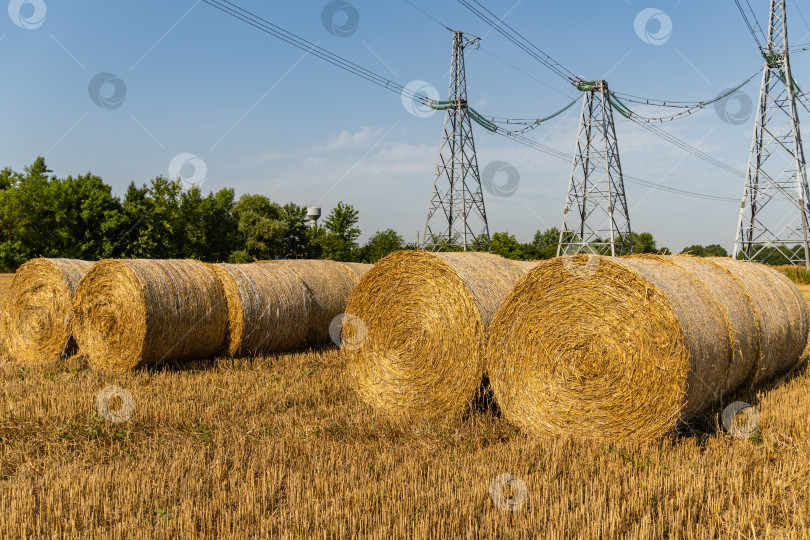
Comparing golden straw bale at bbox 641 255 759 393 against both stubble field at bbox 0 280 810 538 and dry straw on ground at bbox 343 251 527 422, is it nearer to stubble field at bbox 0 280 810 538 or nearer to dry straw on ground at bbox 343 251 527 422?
stubble field at bbox 0 280 810 538

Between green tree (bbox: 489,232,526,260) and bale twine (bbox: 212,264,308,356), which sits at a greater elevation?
green tree (bbox: 489,232,526,260)

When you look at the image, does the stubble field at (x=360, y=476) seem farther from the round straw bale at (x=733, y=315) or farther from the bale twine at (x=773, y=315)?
the bale twine at (x=773, y=315)

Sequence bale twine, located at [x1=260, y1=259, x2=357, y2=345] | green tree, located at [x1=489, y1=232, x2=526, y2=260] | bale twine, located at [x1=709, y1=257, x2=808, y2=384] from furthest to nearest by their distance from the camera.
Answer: green tree, located at [x1=489, y1=232, x2=526, y2=260], bale twine, located at [x1=260, y1=259, x2=357, y2=345], bale twine, located at [x1=709, y1=257, x2=808, y2=384]

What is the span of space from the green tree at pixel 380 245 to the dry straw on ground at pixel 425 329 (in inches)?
1272

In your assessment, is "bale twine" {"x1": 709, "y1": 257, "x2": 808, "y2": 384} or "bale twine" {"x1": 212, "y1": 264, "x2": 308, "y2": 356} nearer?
"bale twine" {"x1": 709, "y1": 257, "x2": 808, "y2": 384}

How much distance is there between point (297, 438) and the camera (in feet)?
17.4

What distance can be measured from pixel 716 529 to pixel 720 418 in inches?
98.8

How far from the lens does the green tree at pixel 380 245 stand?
41.0 meters

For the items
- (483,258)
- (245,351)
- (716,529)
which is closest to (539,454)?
(716,529)

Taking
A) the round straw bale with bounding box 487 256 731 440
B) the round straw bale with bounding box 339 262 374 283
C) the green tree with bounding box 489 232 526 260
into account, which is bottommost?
the round straw bale with bounding box 487 256 731 440

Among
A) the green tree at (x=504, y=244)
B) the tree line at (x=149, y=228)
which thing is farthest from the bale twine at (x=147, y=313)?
the green tree at (x=504, y=244)

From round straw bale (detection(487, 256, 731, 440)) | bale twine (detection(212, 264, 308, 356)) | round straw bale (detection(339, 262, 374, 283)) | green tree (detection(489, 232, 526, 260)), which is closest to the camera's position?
round straw bale (detection(487, 256, 731, 440))

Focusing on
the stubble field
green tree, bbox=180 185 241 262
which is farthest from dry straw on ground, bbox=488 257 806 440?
green tree, bbox=180 185 241 262

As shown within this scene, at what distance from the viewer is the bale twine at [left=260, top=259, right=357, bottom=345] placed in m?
11.1
